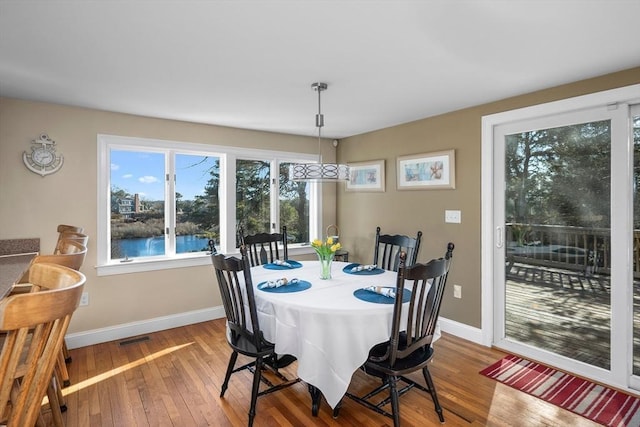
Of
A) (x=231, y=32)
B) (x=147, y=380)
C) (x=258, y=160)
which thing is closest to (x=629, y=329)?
(x=231, y=32)

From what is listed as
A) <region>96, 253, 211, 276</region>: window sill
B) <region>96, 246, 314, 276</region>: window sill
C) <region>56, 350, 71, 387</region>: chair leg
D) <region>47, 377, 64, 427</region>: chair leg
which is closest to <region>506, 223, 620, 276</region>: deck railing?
<region>96, 246, 314, 276</region>: window sill

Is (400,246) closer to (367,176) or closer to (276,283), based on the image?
(276,283)

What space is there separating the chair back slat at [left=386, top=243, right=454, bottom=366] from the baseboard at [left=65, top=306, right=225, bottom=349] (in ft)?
8.76

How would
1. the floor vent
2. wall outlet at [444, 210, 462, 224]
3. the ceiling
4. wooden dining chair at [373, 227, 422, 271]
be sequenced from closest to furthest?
the ceiling < wooden dining chair at [373, 227, 422, 271] < the floor vent < wall outlet at [444, 210, 462, 224]

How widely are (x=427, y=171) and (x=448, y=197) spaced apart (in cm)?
38

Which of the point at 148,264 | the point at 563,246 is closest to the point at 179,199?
the point at 148,264

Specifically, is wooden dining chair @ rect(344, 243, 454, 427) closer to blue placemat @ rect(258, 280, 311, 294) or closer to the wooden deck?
blue placemat @ rect(258, 280, 311, 294)

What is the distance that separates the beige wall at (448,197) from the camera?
135 inches

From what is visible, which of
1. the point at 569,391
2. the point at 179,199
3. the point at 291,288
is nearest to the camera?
the point at 291,288

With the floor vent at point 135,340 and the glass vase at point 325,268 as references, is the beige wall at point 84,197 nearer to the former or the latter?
the floor vent at point 135,340

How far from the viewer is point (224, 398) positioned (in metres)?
2.50

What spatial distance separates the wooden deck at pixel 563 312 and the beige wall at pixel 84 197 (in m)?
3.19

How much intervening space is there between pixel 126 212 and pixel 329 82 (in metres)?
2.52

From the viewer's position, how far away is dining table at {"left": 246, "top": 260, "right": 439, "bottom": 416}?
2033 millimetres
